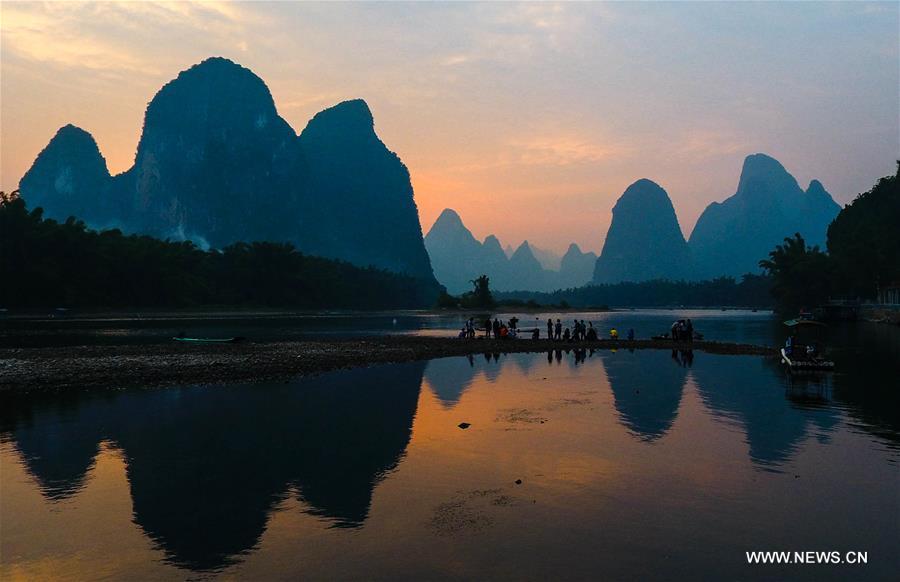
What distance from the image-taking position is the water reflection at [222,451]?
1298 cm

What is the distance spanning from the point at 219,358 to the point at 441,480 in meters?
29.0

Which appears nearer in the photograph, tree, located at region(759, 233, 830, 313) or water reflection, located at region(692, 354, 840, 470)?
water reflection, located at region(692, 354, 840, 470)

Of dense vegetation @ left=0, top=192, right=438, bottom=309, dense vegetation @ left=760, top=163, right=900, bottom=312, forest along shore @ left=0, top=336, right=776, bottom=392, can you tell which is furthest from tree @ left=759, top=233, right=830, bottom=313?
dense vegetation @ left=0, top=192, right=438, bottom=309

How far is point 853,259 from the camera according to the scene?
109m

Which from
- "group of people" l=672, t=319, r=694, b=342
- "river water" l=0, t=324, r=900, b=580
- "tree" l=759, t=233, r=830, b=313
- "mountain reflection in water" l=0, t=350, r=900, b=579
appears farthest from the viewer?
"tree" l=759, t=233, r=830, b=313

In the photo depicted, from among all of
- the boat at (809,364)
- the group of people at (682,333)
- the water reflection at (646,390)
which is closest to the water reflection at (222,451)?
the water reflection at (646,390)

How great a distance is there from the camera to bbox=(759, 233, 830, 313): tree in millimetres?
120750

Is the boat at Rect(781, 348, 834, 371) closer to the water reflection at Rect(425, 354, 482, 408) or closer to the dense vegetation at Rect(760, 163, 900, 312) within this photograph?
the water reflection at Rect(425, 354, 482, 408)

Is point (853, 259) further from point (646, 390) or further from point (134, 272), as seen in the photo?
point (134, 272)

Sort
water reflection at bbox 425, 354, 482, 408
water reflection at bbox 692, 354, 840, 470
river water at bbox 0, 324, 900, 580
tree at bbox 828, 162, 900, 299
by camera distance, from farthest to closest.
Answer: tree at bbox 828, 162, 900, 299
water reflection at bbox 425, 354, 482, 408
water reflection at bbox 692, 354, 840, 470
river water at bbox 0, 324, 900, 580

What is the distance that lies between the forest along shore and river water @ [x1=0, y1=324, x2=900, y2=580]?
4154mm

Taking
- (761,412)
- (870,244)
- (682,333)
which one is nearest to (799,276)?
(870,244)

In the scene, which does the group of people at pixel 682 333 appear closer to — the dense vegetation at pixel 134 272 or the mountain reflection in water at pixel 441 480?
the mountain reflection in water at pixel 441 480

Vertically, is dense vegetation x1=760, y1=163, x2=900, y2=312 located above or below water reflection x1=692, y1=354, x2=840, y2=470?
above
